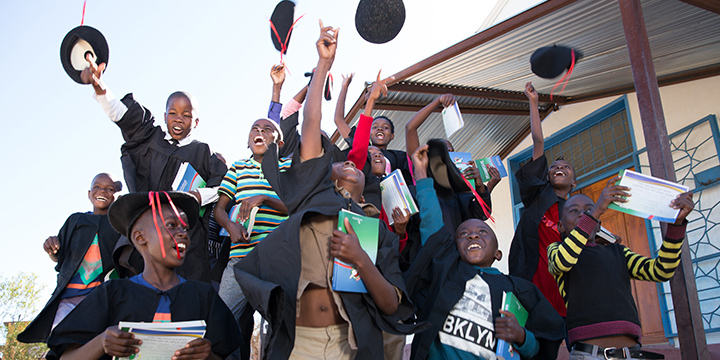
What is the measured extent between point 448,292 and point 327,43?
1605 millimetres

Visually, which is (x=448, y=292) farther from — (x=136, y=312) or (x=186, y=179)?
(x=186, y=179)

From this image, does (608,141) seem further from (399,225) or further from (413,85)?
(399,225)

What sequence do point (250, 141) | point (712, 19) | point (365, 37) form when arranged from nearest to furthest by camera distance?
point (250, 141) < point (365, 37) < point (712, 19)

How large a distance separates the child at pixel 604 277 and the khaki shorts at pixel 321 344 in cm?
152

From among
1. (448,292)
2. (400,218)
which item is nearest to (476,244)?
(448,292)

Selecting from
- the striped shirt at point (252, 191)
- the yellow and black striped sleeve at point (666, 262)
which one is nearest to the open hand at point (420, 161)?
the striped shirt at point (252, 191)

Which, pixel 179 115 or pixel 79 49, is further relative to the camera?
pixel 179 115

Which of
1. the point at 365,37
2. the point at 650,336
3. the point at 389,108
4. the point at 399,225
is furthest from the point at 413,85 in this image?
the point at 650,336

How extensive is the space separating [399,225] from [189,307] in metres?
1.58

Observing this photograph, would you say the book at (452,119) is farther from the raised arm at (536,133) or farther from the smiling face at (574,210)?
the smiling face at (574,210)

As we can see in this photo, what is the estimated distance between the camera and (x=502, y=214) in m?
9.45

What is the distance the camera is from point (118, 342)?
2338 mm

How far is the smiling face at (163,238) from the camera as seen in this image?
2888mm

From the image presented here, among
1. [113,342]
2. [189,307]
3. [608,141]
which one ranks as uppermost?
[608,141]
